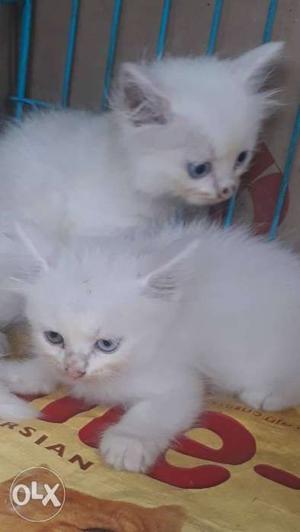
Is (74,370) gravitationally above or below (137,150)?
below

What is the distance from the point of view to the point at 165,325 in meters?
1.41

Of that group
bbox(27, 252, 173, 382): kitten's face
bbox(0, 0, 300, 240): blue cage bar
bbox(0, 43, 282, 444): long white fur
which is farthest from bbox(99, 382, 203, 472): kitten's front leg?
bbox(0, 0, 300, 240): blue cage bar

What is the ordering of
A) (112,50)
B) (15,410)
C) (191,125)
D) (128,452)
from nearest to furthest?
(128,452) < (15,410) < (191,125) < (112,50)

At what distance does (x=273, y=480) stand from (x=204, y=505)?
17 cm

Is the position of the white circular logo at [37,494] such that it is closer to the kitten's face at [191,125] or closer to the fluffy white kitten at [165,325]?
the fluffy white kitten at [165,325]

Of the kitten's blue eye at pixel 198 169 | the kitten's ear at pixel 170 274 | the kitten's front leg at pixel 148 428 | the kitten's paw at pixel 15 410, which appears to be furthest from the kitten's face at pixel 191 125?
the kitten's paw at pixel 15 410

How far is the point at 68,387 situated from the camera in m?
1.54

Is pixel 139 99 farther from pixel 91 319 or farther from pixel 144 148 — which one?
pixel 91 319

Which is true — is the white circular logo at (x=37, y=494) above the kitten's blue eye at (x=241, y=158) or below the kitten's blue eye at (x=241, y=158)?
below

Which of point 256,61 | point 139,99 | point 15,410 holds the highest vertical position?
point 256,61

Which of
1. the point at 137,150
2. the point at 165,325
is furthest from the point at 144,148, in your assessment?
the point at 165,325

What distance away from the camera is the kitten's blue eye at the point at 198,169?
64.7 inches

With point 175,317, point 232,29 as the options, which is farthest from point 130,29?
point 175,317

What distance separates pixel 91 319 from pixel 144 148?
58 centimetres
